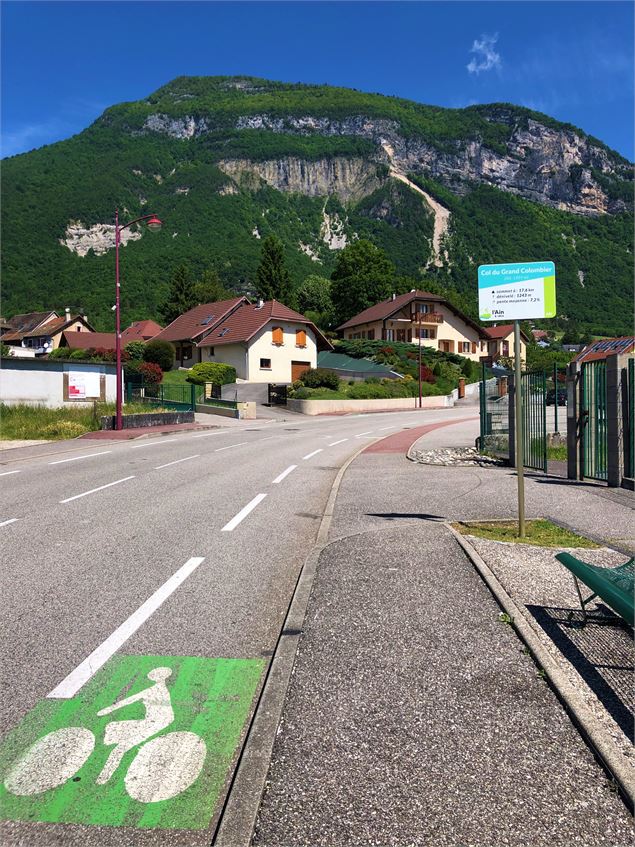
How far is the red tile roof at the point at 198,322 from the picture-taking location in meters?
67.0

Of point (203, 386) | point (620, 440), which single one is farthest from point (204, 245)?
point (620, 440)

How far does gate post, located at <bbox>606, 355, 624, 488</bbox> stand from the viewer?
11.7 m

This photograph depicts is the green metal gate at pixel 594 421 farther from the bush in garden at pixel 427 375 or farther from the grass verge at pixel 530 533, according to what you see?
the bush in garden at pixel 427 375

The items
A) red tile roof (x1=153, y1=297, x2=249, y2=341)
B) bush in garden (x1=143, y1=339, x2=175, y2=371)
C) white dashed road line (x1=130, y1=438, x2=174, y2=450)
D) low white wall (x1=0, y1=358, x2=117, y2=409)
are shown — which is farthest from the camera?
red tile roof (x1=153, y1=297, x2=249, y2=341)

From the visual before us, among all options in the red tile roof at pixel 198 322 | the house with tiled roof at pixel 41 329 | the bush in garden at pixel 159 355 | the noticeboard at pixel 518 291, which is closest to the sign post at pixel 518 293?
the noticeboard at pixel 518 291

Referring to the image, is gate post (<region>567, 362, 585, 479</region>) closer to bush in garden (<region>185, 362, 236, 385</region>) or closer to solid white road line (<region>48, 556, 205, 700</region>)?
solid white road line (<region>48, 556, 205, 700</region>)

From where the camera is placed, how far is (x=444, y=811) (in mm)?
2820

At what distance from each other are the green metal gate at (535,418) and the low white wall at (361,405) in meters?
33.4

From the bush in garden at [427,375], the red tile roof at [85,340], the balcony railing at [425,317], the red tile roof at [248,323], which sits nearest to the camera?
the red tile roof at [248,323]

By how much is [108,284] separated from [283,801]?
120491 millimetres

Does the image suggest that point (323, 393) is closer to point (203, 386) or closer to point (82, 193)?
point (203, 386)

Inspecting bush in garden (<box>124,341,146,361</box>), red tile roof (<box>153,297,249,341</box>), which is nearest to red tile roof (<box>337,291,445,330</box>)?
red tile roof (<box>153,297,249,341</box>)

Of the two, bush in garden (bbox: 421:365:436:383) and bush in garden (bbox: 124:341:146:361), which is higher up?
bush in garden (bbox: 124:341:146:361)

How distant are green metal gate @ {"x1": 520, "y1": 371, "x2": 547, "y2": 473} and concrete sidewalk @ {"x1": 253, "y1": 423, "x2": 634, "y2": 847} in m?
8.47
